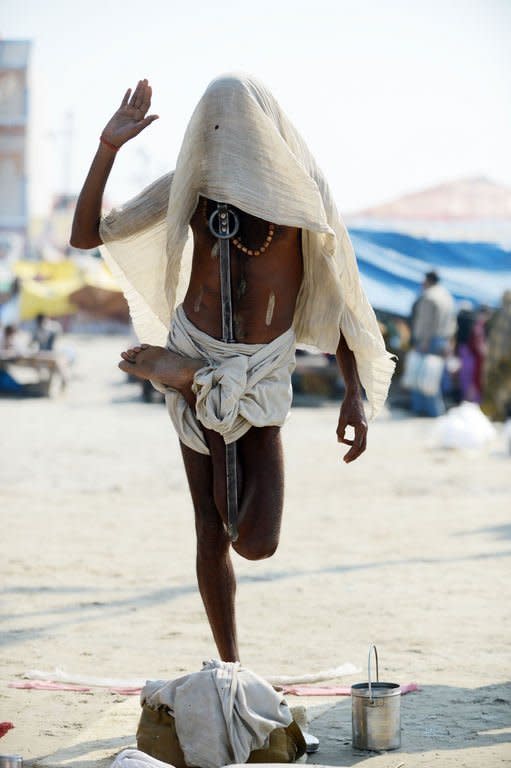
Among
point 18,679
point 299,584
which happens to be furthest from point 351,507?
point 18,679

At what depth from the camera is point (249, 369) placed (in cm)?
396

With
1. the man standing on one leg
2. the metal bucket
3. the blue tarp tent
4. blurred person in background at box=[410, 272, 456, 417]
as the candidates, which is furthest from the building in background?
the metal bucket

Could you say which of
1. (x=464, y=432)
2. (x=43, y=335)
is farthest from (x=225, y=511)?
(x=43, y=335)

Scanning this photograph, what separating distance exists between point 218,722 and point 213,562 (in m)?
0.60

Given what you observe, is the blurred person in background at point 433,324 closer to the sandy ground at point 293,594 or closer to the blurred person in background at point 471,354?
the blurred person in background at point 471,354

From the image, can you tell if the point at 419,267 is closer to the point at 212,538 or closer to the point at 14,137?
the point at 212,538

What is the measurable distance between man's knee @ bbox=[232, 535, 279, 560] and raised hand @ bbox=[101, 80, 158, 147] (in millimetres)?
1407

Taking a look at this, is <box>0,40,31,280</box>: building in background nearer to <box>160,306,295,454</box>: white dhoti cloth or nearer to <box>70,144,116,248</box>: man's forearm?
<box>70,144,116,248</box>: man's forearm

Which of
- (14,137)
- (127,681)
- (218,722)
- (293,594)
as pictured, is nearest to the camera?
(218,722)

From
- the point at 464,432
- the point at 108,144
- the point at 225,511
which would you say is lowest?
the point at 464,432

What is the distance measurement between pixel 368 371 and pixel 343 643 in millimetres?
1577

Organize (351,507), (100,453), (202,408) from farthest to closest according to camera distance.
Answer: (100,453) → (351,507) → (202,408)

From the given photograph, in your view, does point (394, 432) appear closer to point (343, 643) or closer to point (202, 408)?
point (343, 643)

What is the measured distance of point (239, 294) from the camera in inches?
158
